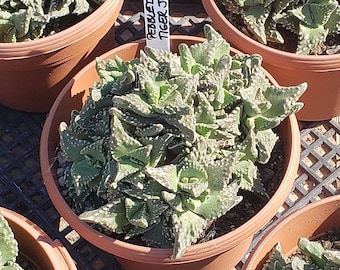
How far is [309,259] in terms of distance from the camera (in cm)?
146

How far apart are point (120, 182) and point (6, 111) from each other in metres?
0.72

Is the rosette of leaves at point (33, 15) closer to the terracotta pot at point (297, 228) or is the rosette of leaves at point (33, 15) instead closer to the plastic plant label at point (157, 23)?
the plastic plant label at point (157, 23)

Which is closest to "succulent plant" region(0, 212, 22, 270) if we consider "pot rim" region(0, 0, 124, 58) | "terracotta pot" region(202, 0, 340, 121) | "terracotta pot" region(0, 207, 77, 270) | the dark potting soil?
"terracotta pot" region(0, 207, 77, 270)

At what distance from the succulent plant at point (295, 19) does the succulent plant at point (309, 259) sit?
1.73ft

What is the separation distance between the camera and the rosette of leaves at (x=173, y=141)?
1.31m

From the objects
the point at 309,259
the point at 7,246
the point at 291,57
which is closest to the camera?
the point at 7,246

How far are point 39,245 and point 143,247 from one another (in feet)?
0.75

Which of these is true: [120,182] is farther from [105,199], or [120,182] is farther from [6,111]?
[6,111]

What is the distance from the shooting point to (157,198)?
1.32 metres

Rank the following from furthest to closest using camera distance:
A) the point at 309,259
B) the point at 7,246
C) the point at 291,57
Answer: the point at 291,57 → the point at 309,259 → the point at 7,246

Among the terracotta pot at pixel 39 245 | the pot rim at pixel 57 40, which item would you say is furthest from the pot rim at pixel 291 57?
the terracotta pot at pixel 39 245

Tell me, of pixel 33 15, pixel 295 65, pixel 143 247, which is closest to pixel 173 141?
pixel 143 247

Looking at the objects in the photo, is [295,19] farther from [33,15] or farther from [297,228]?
[33,15]

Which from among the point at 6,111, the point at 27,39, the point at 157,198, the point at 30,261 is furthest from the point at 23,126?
the point at 157,198
